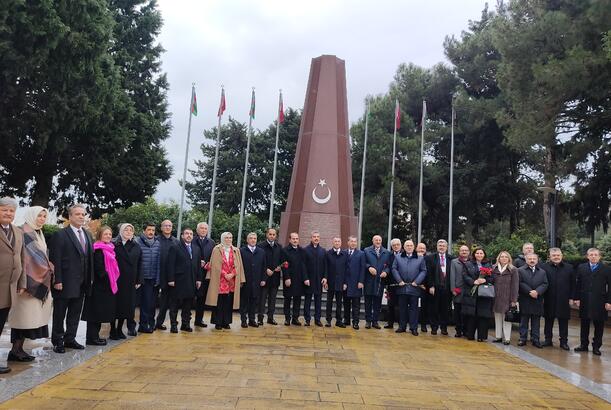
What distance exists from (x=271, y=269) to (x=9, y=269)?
4119mm

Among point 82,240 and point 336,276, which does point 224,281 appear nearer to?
point 336,276

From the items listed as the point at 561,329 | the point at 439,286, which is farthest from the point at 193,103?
the point at 561,329

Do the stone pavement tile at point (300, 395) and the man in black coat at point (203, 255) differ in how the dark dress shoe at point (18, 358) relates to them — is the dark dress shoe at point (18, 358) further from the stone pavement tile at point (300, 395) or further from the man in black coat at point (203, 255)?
the man in black coat at point (203, 255)

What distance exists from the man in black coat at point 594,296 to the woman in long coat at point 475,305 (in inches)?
44.8

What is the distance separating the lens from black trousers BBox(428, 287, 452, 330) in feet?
25.8

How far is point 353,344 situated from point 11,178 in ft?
51.1

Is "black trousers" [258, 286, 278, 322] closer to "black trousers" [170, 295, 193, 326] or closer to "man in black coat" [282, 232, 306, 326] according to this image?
"man in black coat" [282, 232, 306, 326]

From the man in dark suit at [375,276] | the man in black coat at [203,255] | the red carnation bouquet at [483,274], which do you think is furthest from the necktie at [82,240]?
the red carnation bouquet at [483,274]

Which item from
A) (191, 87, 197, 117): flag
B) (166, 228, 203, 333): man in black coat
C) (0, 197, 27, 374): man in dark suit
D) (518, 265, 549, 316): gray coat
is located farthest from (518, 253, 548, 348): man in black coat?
(191, 87, 197, 117): flag

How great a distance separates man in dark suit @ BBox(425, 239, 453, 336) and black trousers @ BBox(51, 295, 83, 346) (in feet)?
16.0

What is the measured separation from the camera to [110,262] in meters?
5.58

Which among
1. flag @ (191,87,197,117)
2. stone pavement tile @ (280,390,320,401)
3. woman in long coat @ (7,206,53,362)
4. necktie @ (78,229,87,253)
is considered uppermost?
flag @ (191,87,197,117)

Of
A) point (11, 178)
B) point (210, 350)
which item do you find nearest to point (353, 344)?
point (210, 350)

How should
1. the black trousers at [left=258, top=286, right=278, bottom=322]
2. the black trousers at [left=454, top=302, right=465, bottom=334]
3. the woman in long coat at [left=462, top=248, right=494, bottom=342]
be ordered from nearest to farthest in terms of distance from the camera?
the woman in long coat at [left=462, top=248, right=494, bottom=342]
the black trousers at [left=454, top=302, right=465, bottom=334]
the black trousers at [left=258, top=286, right=278, bottom=322]
